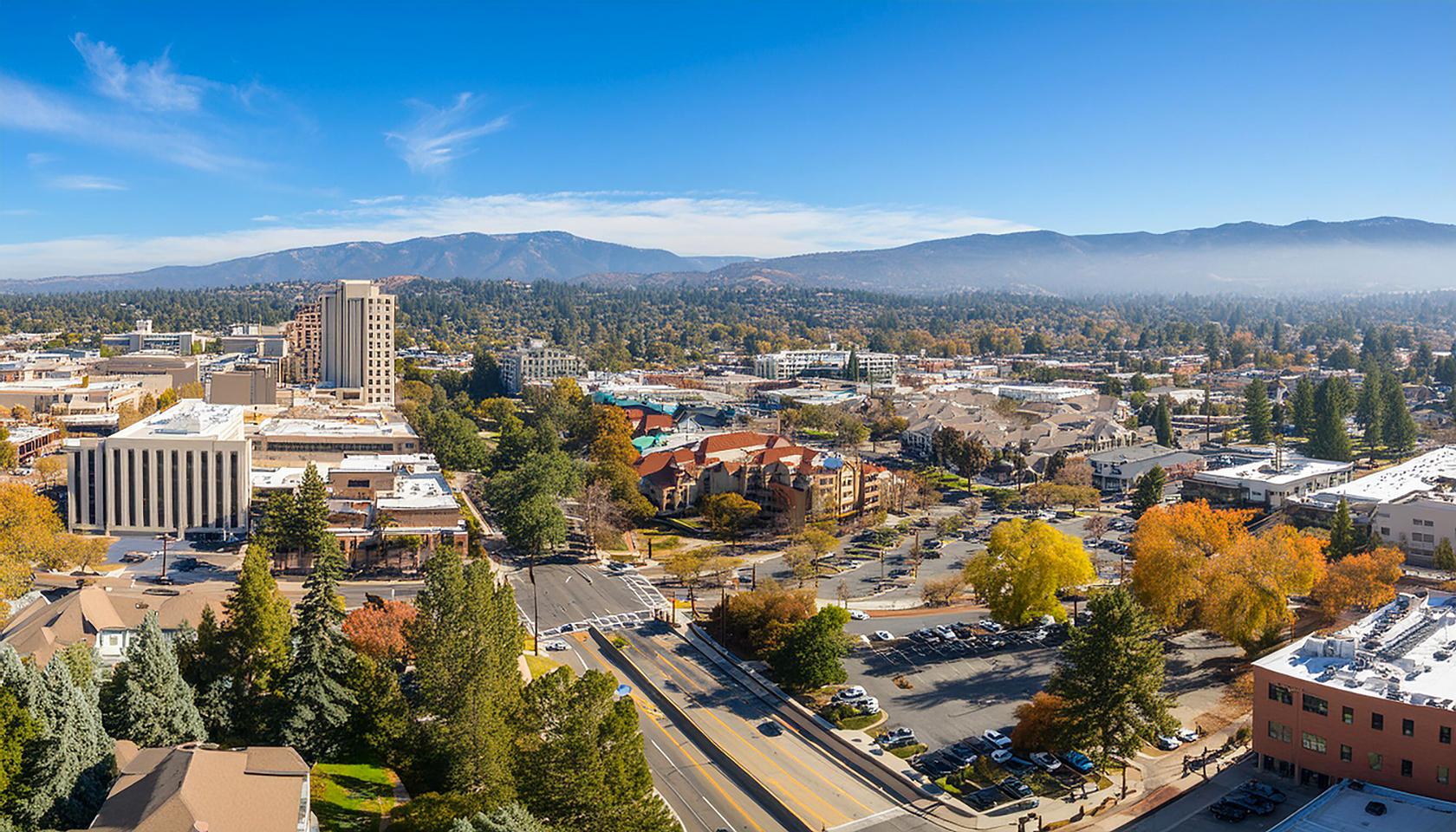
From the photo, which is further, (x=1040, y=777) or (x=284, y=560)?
(x=284, y=560)

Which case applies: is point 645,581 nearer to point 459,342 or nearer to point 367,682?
point 367,682

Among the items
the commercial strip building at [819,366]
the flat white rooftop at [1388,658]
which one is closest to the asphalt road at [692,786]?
the flat white rooftop at [1388,658]

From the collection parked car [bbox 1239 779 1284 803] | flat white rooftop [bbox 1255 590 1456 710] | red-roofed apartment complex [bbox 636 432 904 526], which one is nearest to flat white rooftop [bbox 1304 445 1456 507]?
flat white rooftop [bbox 1255 590 1456 710]

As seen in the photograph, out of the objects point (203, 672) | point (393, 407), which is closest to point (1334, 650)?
point (203, 672)

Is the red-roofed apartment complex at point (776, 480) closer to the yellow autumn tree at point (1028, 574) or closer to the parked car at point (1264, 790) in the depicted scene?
the yellow autumn tree at point (1028, 574)

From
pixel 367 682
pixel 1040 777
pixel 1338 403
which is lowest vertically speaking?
pixel 1040 777

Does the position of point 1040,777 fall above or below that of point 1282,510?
below

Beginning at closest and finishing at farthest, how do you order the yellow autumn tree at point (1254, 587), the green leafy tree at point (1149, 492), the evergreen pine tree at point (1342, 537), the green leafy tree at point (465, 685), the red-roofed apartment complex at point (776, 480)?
the green leafy tree at point (465, 685) < the yellow autumn tree at point (1254, 587) < the evergreen pine tree at point (1342, 537) < the red-roofed apartment complex at point (776, 480) < the green leafy tree at point (1149, 492)
